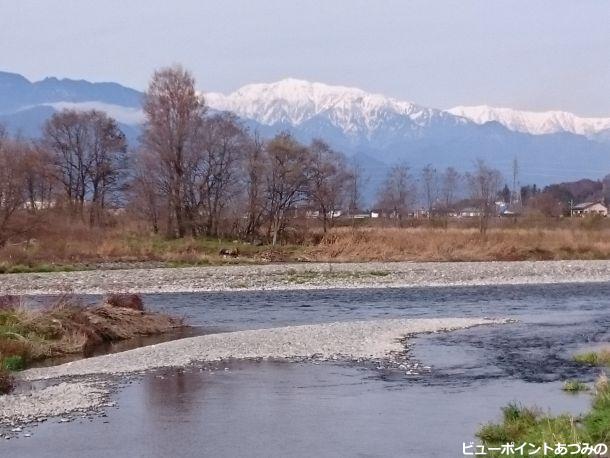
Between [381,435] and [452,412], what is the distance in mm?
1951

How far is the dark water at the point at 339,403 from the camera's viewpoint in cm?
1302

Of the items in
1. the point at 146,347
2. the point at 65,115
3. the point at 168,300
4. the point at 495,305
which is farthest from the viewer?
the point at 65,115

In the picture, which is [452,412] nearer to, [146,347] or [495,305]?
A: [146,347]

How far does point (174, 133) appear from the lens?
6881 centimetres

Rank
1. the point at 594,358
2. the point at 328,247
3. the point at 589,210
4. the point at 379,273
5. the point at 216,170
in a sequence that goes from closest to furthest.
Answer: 1. the point at 594,358
2. the point at 379,273
3. the point at 328,247
4. the point at 216,170
5. the point at 589,210

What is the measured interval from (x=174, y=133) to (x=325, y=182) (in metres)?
12.8

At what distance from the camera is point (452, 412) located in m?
14.9

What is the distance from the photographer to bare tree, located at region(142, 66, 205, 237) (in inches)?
Result: 2694

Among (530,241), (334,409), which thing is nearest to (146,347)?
Result: (334,409)

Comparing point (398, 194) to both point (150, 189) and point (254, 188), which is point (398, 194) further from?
point (150, 189)

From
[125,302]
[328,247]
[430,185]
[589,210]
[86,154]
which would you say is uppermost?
[86,154]

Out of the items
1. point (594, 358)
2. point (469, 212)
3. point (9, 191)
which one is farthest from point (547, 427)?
point (469, 212)

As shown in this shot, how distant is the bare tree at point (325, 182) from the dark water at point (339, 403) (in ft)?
144

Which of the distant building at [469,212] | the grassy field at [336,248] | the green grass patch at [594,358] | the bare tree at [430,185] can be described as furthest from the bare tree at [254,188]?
the bare tree at [430,185]
